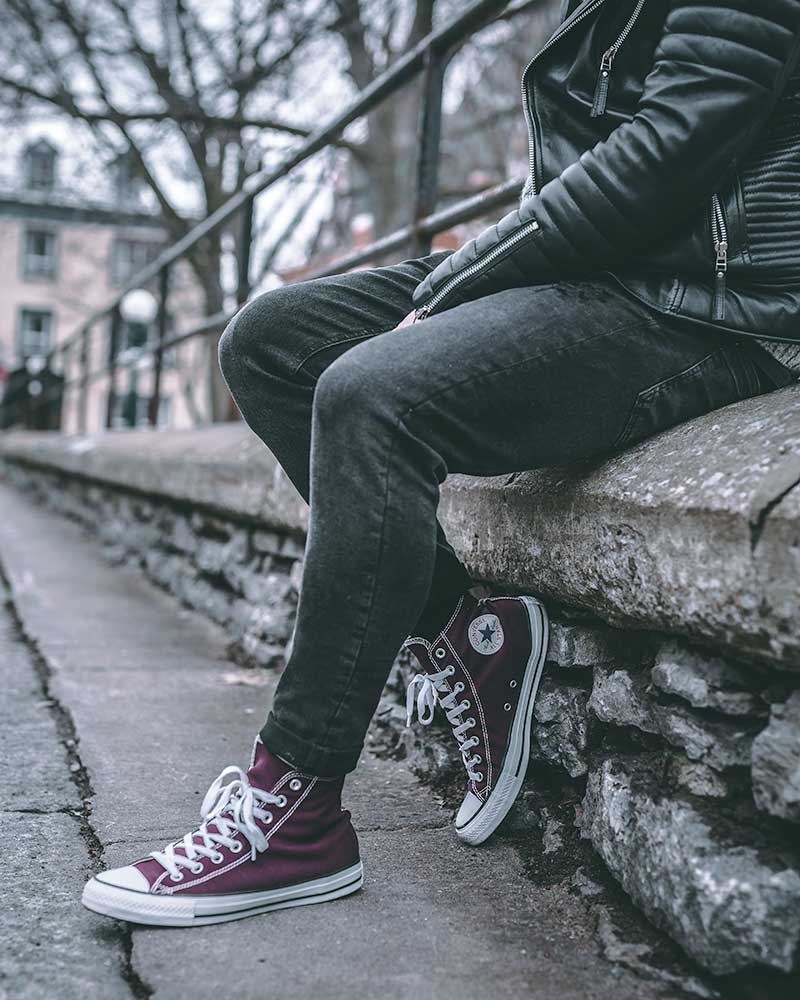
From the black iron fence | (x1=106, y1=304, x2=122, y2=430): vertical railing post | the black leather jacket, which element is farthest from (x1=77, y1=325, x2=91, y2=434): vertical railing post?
the black leather jacket

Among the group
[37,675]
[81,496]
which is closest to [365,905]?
[37,675]

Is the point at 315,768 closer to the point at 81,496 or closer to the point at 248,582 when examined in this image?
the point at 248,582

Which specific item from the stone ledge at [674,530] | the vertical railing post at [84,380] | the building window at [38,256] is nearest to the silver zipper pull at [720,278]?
the stone ledge at [674,530]

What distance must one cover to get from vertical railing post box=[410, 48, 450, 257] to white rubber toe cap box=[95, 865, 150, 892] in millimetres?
1623

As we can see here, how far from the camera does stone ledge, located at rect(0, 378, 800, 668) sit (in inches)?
41.7

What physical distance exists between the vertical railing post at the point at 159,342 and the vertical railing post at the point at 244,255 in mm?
1278

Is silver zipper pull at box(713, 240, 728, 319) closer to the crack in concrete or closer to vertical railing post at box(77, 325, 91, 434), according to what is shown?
→ the crack in concrete

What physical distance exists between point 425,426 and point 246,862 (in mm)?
612

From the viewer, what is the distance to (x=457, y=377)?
4.28 feet

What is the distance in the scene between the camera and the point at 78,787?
72.6 inches

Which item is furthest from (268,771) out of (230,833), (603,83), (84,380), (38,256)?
(38,256)

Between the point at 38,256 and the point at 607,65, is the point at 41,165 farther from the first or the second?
the point at 38,256

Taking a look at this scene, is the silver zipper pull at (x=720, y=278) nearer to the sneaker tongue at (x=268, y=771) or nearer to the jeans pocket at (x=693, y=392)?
the jeans pocket at (x=693, y=392)

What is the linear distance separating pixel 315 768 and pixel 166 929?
274 mm
